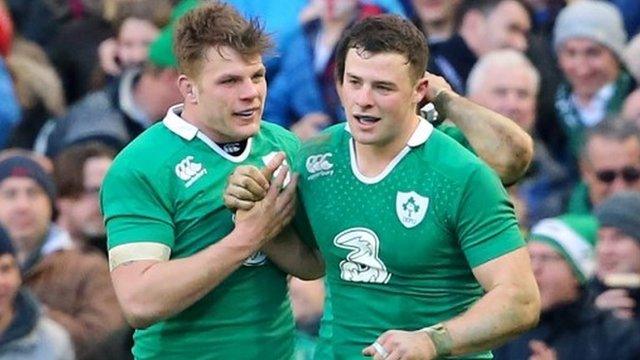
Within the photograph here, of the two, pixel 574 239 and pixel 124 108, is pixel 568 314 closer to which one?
pixel 574 239

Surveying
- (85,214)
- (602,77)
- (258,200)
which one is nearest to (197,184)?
(258,200)

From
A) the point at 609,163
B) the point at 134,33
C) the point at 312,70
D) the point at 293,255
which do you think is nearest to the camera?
the point at 293,255

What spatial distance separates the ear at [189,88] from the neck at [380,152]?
23.7 inches

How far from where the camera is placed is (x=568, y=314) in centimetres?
970

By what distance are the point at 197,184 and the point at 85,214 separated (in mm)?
3887

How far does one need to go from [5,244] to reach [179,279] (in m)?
2.98

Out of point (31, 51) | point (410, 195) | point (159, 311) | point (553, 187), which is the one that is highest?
point (410, 195)

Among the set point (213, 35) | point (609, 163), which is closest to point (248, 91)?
point (213, 35)

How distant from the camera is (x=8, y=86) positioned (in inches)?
492

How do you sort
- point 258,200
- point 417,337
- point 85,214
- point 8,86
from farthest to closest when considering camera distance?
point 8,86
point 85,214
point 258,200
point 417,337

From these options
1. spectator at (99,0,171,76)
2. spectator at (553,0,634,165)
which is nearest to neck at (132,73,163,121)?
spectator at (99,0,171,76)

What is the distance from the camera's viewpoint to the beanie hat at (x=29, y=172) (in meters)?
11.2

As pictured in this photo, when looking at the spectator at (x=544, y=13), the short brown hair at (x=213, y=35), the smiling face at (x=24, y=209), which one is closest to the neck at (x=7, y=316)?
the smiling face at (x=24, y=209)

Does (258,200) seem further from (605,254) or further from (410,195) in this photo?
(605,254)
